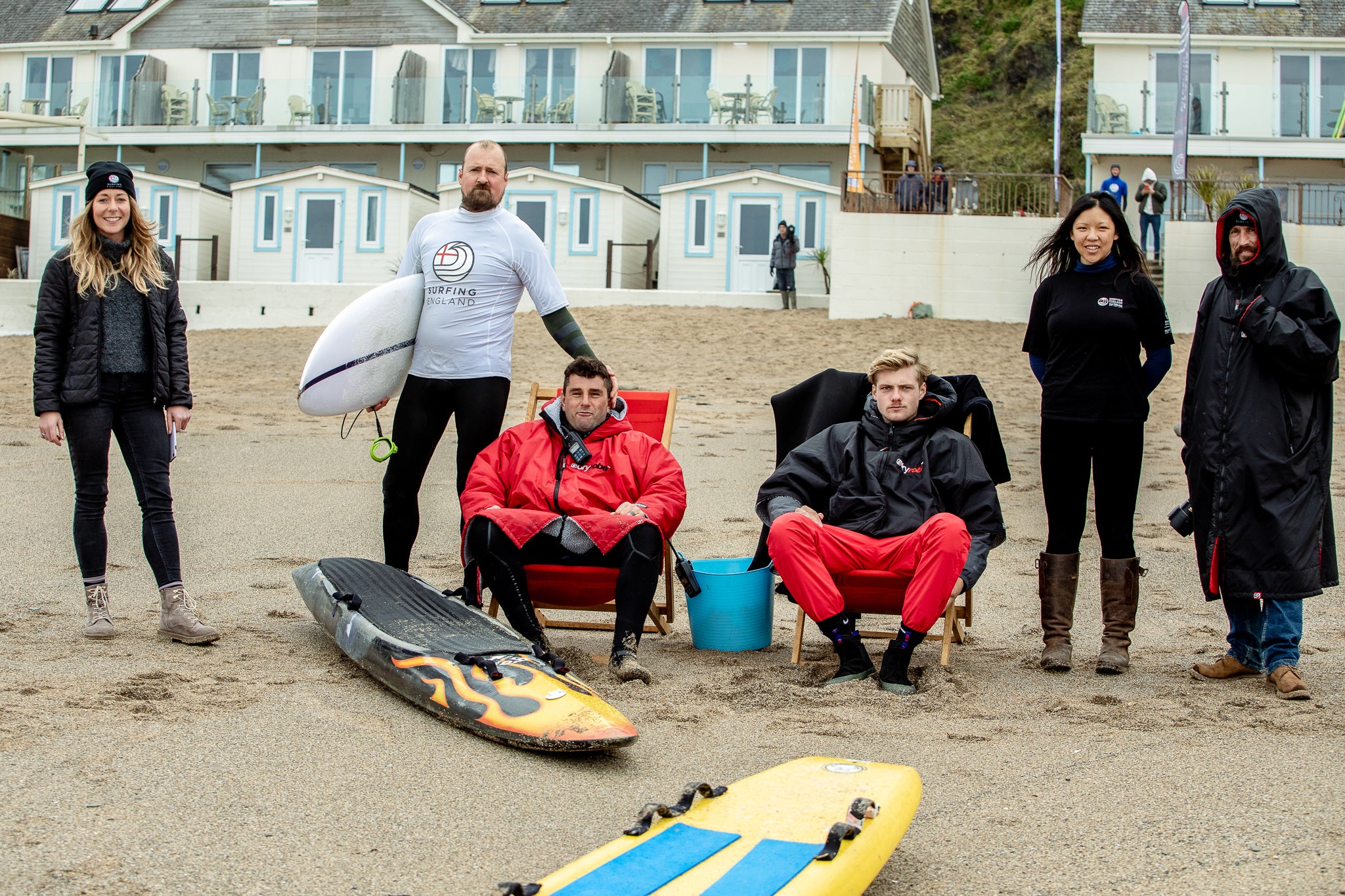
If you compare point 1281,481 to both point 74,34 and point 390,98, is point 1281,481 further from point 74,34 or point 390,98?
point 74,34

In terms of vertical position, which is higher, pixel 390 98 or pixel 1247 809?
pixel 390 98

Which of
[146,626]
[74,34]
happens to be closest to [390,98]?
[74,34]

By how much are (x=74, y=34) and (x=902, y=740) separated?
3203 centimetres

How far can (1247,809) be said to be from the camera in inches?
A: 131

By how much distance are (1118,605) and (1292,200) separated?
1745cm

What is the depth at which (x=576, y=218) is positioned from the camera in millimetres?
25109

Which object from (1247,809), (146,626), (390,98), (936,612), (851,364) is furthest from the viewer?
(390,98)

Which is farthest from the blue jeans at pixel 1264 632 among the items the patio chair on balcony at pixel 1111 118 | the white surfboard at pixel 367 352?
the patio chair on balcony at pixel 1111 118

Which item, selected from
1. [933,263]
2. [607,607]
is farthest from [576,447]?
[933,263]

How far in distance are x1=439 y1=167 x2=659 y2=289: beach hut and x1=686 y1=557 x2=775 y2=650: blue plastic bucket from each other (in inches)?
789

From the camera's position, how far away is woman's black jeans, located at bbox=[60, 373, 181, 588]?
15.8 feet

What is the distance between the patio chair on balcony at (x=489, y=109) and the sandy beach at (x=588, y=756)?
2159cm

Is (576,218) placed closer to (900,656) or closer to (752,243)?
(752,243)

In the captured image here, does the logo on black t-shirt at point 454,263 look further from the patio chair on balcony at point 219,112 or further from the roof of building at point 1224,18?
the patio chair on balcony at point 219,112
